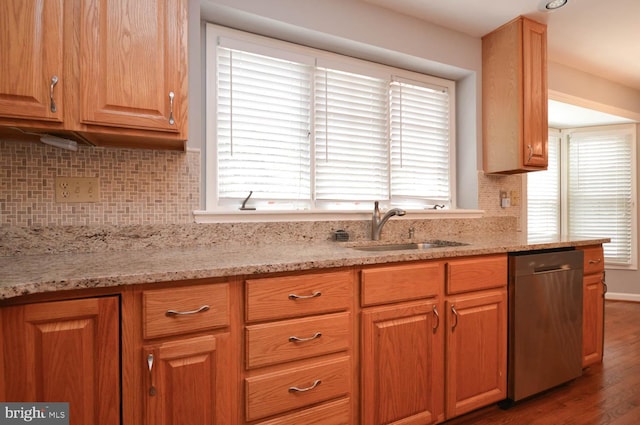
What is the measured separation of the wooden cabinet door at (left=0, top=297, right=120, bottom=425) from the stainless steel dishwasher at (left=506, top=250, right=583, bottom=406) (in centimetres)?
187

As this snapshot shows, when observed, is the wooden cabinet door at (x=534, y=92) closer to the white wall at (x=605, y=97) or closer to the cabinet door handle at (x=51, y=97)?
the white wall at (x=605, y=97)

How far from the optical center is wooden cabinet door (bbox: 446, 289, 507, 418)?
5.49 feet

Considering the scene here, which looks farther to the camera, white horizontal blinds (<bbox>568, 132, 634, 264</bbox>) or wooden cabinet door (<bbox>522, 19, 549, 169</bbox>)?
white horizontal blinds (<bbox>568, 132, 634, 264</bbox>)

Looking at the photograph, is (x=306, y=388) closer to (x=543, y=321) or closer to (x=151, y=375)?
(x=151, y=375)

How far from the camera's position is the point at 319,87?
7.43 ft

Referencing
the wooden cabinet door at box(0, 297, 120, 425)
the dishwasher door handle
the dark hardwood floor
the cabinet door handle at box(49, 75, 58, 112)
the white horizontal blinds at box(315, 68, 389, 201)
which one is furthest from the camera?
the white horizontal blinds at box(315, 68, 389, 201)

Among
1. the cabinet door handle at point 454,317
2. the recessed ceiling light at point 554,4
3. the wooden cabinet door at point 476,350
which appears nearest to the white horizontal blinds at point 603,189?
the recessed ceiling light at point 554,4

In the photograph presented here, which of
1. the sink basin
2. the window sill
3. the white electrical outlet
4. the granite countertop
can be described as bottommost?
the sink basin

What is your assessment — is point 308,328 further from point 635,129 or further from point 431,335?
point 635,129

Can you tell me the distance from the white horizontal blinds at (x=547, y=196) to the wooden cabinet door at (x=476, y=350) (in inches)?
108

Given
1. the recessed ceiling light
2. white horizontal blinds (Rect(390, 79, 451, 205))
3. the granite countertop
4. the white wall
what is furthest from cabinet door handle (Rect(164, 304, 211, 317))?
the white wall

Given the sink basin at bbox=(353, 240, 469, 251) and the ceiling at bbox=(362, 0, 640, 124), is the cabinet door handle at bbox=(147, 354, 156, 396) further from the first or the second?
the ceiling at bbox=(362, 0, 640, 124)

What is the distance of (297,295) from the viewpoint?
131 cm

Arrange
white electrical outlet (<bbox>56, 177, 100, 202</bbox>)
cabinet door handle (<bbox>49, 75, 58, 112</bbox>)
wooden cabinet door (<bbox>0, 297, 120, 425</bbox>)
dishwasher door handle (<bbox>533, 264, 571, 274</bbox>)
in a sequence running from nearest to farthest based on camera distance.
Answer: wooden cabinet door (<bbox>0, 297, 120, 425</bbox>)
cabinet door handle (<bbox>49, 75, 58, 112</bbox>)
white electrical outlet (<bbox>56, 177, 100, 202</bbox>)
dishwasher door handle (<bbox>533, 264, 571, 274</bbox>)
